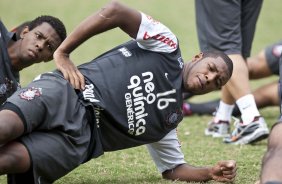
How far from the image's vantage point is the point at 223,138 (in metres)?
4.68

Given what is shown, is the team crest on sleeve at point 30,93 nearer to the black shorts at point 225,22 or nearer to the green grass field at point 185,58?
the green grass field at point 185,58

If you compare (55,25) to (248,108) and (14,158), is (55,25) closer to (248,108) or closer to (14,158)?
(14,158)

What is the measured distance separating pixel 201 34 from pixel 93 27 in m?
1.59

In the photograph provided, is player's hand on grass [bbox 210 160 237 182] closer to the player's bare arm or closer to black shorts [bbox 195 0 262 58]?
the player's bare arm

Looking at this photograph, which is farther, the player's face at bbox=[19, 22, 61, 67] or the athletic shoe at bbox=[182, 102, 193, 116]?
the athletic shoe at bbox=[182, 102, 193, 116]

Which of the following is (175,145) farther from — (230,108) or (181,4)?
(181,4)

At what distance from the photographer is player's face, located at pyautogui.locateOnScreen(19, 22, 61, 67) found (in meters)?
3.60

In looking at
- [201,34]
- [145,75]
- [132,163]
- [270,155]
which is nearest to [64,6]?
[201,34]

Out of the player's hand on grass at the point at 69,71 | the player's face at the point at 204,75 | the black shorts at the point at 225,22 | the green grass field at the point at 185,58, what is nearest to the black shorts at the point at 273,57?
the green grass field at the point at 185,58

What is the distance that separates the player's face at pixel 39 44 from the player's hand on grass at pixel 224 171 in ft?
3.52

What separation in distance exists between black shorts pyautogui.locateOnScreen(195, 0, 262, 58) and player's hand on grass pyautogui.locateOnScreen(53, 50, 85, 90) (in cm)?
156

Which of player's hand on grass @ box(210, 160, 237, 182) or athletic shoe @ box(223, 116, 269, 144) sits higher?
player's hand on grass @ box(210, 160, 237, 182)

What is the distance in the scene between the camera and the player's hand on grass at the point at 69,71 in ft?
10.3

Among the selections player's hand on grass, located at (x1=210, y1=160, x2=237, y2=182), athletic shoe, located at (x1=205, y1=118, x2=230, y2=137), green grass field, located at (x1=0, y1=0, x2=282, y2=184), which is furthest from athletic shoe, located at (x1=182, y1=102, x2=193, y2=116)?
player's hand on grass, located at (x1=210, y1=160, x2=237, y2=182)
